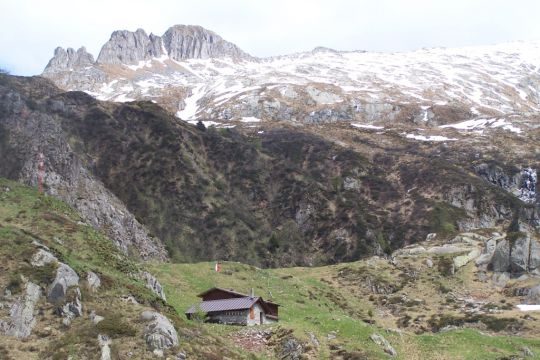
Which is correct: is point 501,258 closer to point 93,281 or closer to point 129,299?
point 129,299

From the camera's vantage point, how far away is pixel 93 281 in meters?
33.6

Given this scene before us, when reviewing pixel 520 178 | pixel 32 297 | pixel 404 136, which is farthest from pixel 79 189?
pixel 404 136

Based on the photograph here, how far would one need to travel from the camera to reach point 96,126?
137 m

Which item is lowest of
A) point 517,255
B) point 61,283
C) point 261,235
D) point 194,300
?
point 261,235

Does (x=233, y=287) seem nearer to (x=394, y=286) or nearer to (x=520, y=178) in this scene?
(x=394, y=286)

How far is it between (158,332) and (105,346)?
282 cm

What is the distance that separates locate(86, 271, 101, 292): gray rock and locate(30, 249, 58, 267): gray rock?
2.17 m

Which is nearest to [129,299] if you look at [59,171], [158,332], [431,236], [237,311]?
[158,332]

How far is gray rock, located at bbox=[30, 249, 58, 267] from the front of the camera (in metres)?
33.1

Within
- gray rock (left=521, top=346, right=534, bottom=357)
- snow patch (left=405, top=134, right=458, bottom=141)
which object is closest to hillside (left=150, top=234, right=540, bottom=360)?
gray rock (left=521, top=346, right=534, bottom=357)

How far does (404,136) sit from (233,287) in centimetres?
14354

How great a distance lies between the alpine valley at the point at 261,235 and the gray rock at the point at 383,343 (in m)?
0.16

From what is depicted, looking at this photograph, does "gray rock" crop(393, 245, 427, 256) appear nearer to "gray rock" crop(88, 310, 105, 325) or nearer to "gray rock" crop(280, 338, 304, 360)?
"gray rock" crop(280, 338, 304, 360)

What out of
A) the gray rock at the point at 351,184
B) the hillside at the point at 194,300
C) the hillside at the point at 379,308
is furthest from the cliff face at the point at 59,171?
the gray rock at the point at 351,184
